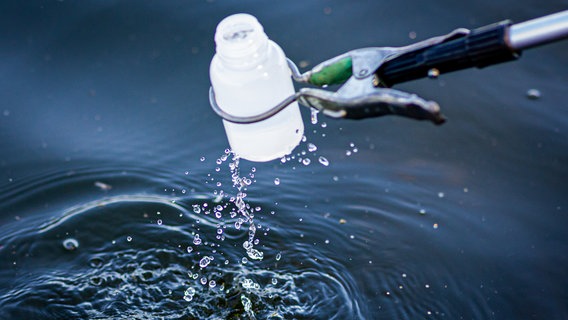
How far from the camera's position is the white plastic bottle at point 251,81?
6.69ft

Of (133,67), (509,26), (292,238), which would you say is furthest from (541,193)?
(133,67)

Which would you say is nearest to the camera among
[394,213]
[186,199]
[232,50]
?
[232,50]

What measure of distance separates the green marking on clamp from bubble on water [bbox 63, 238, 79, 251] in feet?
6.56

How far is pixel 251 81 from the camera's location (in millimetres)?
2047

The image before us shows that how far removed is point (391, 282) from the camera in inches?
123

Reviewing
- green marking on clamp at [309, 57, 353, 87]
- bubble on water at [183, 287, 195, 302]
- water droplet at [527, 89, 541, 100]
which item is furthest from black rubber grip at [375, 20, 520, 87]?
water droplet at [527, 89, 541, 100]

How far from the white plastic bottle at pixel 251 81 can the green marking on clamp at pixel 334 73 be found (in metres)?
0.14

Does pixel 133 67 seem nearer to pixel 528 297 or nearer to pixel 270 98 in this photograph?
pixel 270 98

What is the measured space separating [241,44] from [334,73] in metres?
0.30

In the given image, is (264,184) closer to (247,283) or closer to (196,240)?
(196,240)

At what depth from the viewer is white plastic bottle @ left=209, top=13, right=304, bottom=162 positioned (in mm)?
2039

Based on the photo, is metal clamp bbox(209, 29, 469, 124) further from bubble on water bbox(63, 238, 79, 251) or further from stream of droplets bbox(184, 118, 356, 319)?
bubble on water bbox(63, 238, 79, 251)

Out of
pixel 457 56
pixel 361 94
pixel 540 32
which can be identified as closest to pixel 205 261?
pixel 361 94

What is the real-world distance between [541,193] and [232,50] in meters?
2.01
